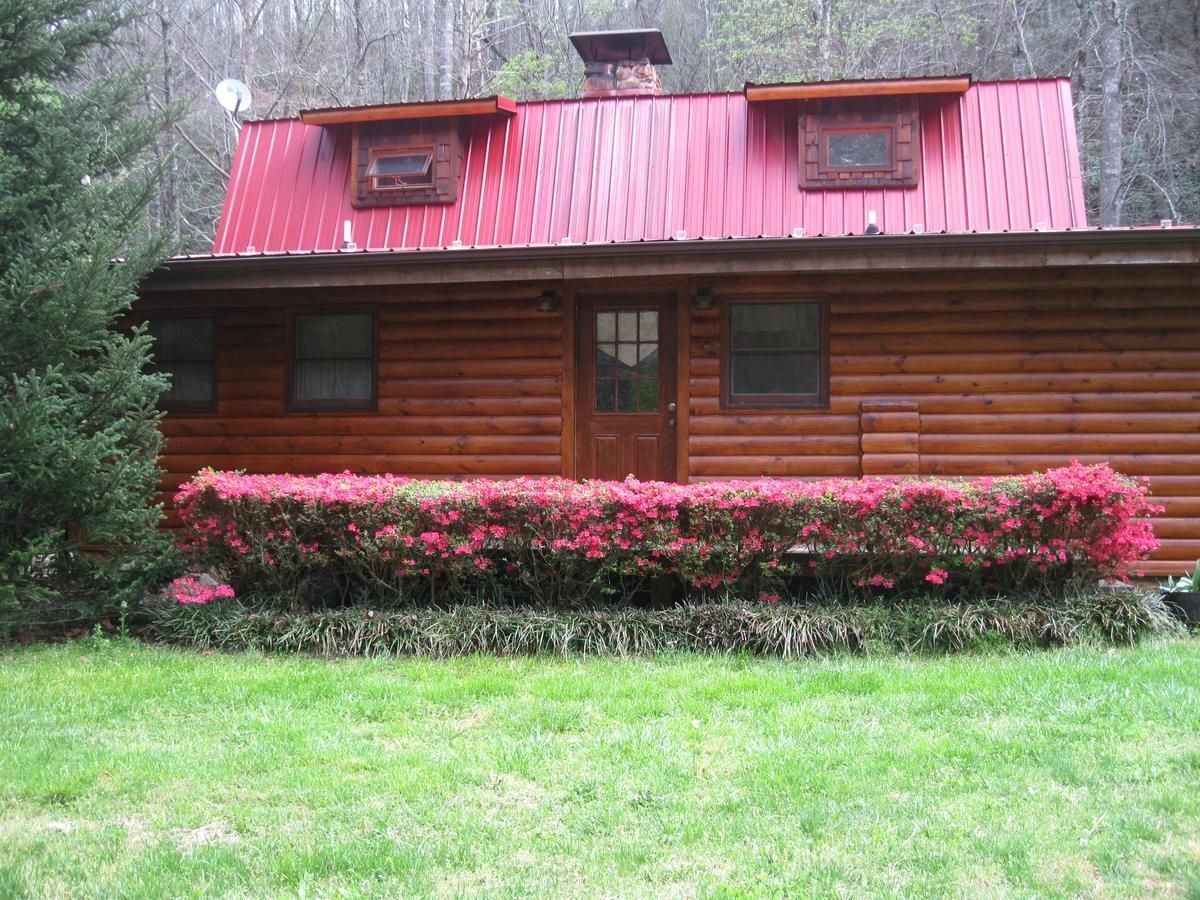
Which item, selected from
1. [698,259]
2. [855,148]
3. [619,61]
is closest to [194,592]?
[698,259]

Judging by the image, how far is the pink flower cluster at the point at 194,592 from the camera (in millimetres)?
7141

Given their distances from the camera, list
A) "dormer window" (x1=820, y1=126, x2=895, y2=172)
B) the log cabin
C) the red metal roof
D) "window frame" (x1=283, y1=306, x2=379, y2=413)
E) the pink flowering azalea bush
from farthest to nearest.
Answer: "dormer window" (x1=820, y1=126, x2=895, y2=172) → the red metal roof → "window frame" (x1=283, y1=306, x2=379, y2=413) → the log cabin → the pink flowering azalea bush

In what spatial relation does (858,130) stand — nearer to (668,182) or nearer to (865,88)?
(865,88)

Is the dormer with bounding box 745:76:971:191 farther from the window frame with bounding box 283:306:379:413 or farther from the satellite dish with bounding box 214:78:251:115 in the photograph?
the satellite dish with bounding box 214:78:251:115

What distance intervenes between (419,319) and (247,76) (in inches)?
546

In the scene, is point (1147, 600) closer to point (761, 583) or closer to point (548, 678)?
point (761, 583)

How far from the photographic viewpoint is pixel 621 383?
9.48 m

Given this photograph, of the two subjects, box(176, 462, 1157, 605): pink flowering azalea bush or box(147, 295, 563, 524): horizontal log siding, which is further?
box(147, 295, 563, 524): horizontal log siding

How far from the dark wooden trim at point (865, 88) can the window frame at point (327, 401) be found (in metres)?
4.43

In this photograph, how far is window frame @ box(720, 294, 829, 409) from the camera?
355 inches

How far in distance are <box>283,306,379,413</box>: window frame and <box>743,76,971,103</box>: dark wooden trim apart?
4426 mm

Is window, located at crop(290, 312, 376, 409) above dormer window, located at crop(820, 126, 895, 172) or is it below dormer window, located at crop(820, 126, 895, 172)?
below

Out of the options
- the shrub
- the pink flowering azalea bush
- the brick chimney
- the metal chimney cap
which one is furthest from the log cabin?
the shrub

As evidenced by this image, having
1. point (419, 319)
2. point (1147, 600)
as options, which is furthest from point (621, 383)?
point (1147, 600)
